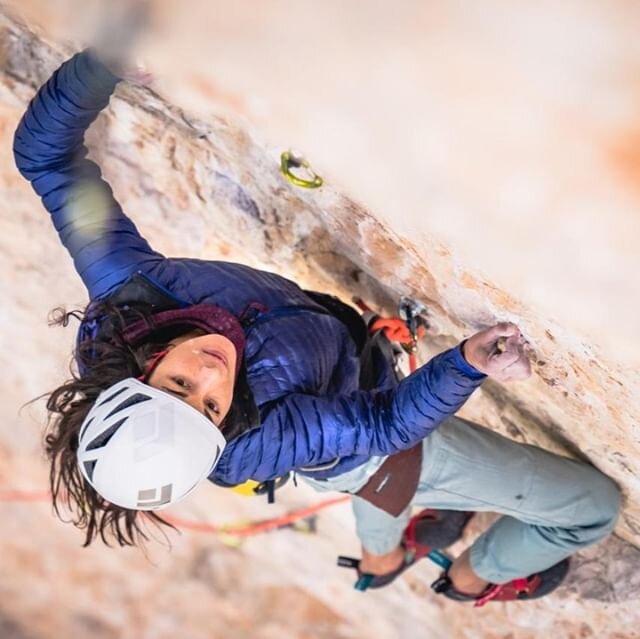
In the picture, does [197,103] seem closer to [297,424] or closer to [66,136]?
[66,136]

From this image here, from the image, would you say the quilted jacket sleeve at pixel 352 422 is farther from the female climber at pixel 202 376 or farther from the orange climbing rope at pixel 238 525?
the orange climbing rope at pixel 238 525

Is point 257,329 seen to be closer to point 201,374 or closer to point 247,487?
point 201,374

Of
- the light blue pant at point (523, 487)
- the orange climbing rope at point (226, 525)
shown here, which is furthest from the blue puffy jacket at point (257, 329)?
the orange climbing rope at point (226, 525)

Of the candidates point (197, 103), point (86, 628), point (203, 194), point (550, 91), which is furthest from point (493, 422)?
point (86, 628)

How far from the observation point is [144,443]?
1353 millimetres

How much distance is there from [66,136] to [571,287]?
0.86 meters

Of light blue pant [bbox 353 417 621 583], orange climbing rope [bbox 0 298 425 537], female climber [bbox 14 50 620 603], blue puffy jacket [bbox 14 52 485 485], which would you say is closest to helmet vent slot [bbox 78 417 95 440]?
female climber [bbox 14 50 620 603]

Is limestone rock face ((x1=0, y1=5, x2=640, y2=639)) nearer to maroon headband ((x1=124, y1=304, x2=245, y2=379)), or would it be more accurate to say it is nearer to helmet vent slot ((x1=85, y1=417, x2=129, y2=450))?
maroon headband ((x1=124, y1=304, x2=245, y2=379))

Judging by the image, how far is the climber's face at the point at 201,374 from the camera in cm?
136

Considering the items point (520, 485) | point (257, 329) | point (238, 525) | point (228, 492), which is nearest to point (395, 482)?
point (520, 485)

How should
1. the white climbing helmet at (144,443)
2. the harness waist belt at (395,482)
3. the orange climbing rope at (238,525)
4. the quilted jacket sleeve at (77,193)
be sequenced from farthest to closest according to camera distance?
the orange climbing rope at (238,525)
the harness waist belt at (395,482)
the quilted jacket sleeve at (77,193)
the white climbing helmet at (144,443)

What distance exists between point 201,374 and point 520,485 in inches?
29.5

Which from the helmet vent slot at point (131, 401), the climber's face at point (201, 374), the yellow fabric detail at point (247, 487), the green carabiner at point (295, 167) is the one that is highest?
the green carabiner at point (295, 167)

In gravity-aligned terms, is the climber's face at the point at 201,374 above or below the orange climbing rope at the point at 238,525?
above
